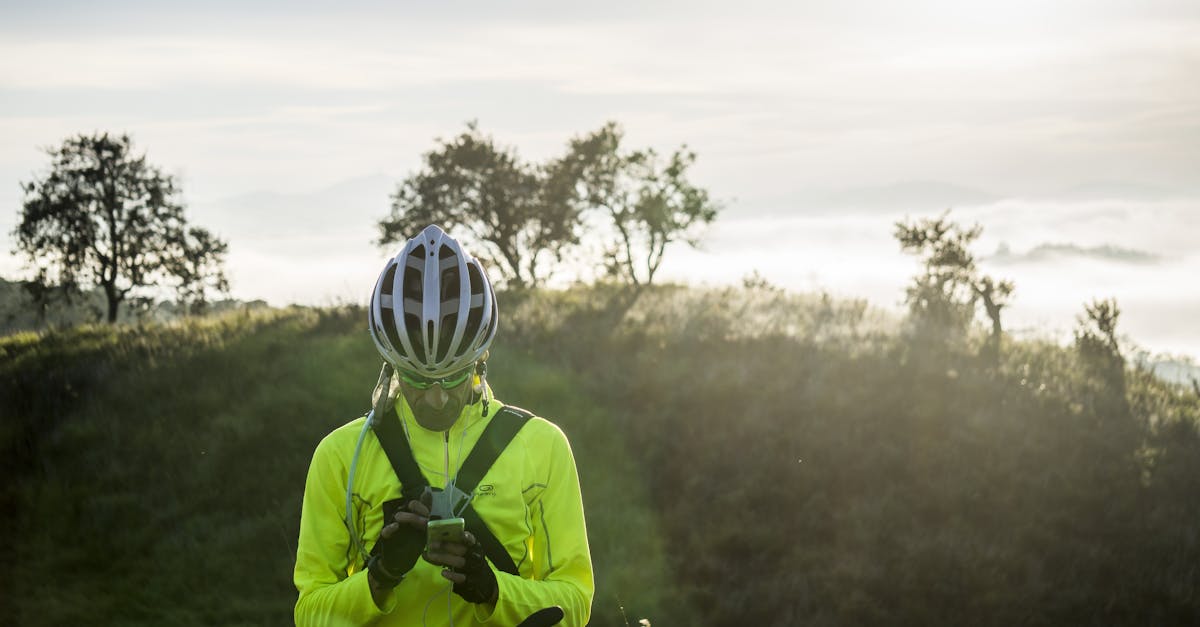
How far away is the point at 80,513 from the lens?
532 inches

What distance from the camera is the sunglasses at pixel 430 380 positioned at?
3.44m

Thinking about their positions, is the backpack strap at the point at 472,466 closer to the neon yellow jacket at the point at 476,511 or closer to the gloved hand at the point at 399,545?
the neon yellow jacket at the point at 476,511

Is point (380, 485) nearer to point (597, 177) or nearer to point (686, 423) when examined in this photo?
point (686, 423)

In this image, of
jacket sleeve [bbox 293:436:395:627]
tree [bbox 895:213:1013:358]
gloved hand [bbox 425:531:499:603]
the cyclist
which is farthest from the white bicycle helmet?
tree [bbox 895:213:1013:358]

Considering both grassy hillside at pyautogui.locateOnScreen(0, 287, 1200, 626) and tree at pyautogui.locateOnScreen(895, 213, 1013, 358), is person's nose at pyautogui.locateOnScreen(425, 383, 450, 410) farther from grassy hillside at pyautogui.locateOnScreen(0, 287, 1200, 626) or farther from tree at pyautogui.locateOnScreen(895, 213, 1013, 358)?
tree at pyautogui.locateOnScreen(895, 213, 1013, 358)

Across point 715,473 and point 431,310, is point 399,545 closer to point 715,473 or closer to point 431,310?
point 431,310

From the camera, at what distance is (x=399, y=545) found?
118 inches

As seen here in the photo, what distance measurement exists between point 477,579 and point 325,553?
76cm

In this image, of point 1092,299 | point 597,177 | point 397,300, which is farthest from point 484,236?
point 397,300

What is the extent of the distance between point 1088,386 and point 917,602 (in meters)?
8.48

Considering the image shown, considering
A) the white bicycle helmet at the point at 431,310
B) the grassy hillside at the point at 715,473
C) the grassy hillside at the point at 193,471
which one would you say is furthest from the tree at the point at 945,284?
the white bicycle helmet at the point at 431,310

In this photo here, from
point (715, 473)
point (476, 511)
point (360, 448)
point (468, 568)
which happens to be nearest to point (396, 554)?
point (468, 568)

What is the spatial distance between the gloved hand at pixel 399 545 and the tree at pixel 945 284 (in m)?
18.0

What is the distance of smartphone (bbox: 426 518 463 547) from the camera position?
284cm
